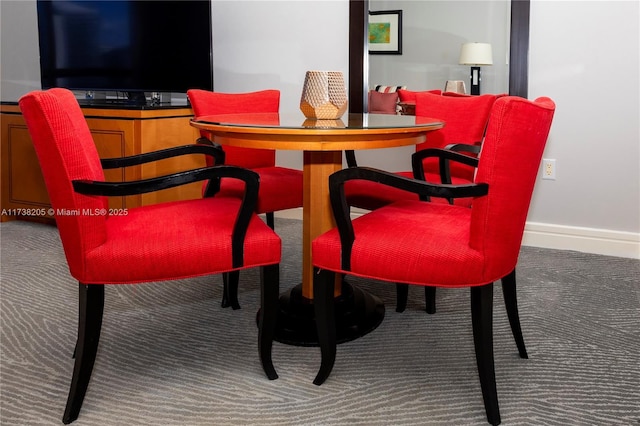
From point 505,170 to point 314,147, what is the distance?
539 mm

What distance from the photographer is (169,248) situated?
1.61 m

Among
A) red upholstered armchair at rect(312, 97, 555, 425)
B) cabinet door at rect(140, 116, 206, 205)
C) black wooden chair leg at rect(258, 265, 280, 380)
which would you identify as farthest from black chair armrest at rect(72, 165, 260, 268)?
cabinet door at rect(140, 116, 206, 205)

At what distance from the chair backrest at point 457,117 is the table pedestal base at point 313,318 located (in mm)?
776

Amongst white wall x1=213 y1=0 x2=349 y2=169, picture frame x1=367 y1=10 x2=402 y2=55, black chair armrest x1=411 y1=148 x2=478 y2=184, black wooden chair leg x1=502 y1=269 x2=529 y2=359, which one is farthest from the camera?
white wall x1=213 y1=0 x2=349 y2=169

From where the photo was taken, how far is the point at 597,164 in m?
3.19

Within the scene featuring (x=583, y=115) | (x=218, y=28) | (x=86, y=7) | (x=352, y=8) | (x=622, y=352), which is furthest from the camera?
(x=218, y=28)

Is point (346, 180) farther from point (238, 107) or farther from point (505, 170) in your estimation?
point (238, 107)

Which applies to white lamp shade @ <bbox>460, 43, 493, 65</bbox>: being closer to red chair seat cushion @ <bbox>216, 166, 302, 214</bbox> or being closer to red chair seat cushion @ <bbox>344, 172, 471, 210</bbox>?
red chair seat cushion @ <bbox>344, 172, 471, 210</bbox>

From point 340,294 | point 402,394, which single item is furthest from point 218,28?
point 402,394

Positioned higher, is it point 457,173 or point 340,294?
point 457,173

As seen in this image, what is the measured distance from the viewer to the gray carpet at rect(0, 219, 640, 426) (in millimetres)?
1657

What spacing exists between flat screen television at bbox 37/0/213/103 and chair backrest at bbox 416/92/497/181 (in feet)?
5.34

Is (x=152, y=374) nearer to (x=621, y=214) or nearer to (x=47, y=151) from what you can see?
(x=47, y=151)

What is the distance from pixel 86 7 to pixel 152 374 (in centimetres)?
284
